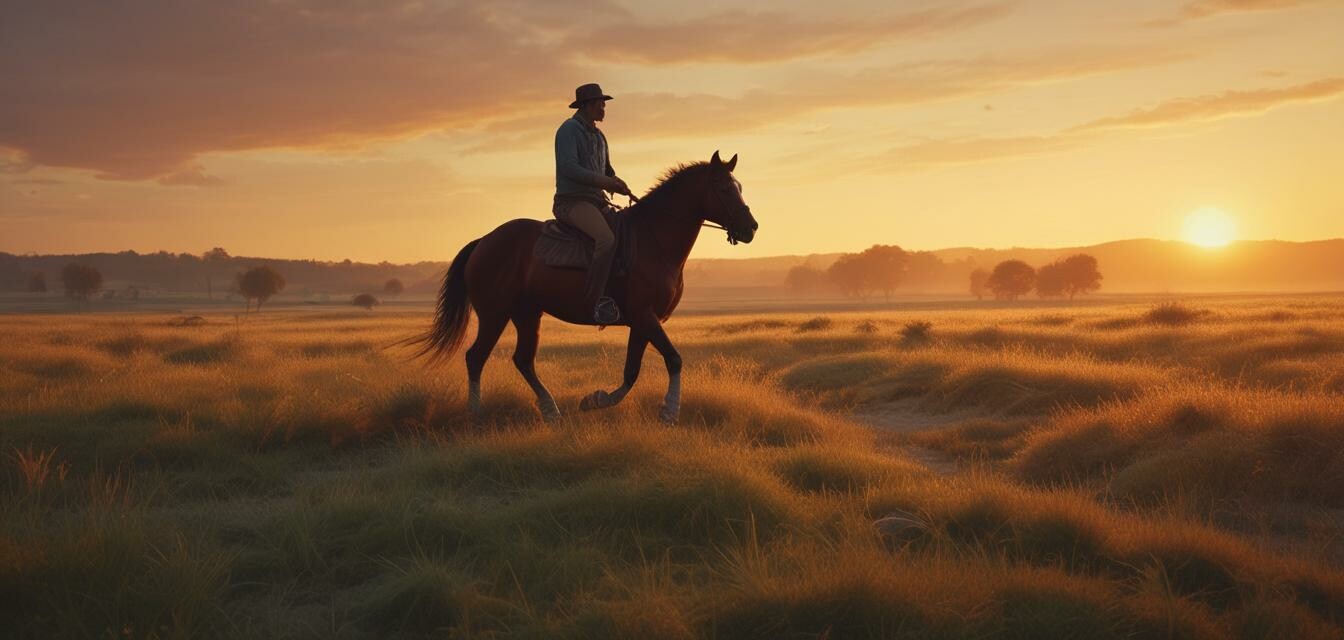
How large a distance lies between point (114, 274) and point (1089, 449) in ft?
618

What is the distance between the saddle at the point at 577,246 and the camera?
9.24 meters

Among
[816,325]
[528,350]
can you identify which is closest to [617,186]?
[528,350]

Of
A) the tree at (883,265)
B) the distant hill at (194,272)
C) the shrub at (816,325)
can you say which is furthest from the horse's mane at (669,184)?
the distant hill at (194,272)

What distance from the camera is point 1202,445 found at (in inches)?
299

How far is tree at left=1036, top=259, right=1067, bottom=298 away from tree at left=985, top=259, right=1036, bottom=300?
987 millimetres

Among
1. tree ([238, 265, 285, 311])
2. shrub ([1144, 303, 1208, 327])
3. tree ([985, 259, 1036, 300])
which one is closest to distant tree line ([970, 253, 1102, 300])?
tree ([985, 259, 1036, 300])

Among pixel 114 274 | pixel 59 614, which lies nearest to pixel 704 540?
pixel 59 614

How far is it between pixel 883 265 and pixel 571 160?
127m

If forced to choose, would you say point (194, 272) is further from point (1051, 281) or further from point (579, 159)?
point (579, 159)

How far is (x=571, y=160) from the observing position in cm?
921

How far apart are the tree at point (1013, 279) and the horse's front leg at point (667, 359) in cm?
9762

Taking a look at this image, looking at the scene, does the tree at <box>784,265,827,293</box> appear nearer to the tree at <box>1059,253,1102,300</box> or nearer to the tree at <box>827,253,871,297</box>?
the tree at <box>827,253,871,297</box>

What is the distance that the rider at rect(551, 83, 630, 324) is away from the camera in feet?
30.0

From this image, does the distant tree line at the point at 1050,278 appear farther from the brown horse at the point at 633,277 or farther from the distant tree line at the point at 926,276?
the brown horse at the point at 633,277
